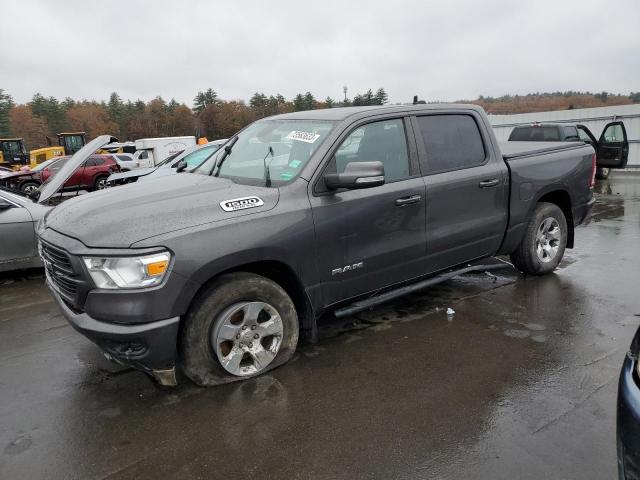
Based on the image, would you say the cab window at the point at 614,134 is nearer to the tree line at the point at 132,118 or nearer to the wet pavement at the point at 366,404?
the wet pavement at the point at 366,404

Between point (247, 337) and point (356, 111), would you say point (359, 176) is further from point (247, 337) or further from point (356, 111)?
point (247, 337)

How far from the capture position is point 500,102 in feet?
94.6

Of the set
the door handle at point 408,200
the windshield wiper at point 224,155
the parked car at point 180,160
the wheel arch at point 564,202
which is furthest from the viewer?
the parked car at point 180,160

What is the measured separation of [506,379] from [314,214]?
180 cm

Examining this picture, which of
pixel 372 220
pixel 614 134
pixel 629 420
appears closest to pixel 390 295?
pixel 372 220

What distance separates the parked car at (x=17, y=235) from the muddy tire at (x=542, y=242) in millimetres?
5970

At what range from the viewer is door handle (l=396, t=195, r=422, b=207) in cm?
395

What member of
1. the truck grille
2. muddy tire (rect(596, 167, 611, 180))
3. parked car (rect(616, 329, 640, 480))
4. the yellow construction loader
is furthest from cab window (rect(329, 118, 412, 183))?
the yellow construction loader

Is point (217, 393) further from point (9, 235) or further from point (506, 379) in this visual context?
point (9, 235)

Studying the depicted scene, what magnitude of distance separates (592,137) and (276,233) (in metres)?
13.9

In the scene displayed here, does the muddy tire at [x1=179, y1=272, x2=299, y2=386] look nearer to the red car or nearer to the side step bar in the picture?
the side step bar

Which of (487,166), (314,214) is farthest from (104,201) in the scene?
(487,166)

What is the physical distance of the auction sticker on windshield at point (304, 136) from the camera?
382 centimetres

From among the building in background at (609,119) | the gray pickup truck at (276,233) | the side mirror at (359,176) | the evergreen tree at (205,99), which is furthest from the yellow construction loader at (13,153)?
the evergreen tree at (205,99)
